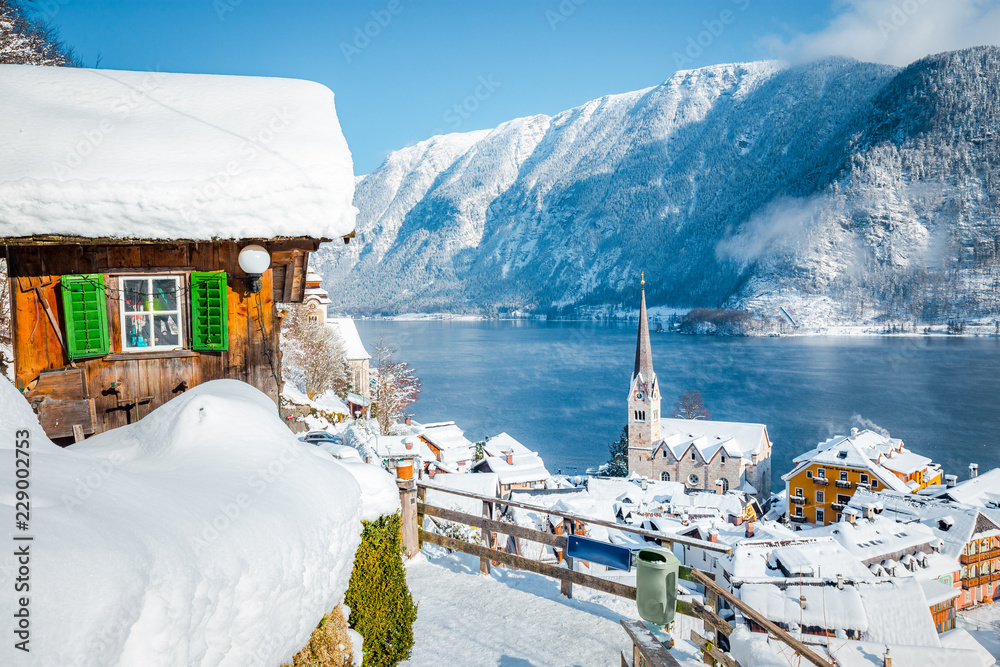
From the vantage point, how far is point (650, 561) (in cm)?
425

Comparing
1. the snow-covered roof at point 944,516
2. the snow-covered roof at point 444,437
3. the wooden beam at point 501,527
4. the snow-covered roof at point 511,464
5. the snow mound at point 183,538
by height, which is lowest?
the snow-covered roof at point 944,516

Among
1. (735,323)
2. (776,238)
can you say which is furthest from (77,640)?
(776,238)

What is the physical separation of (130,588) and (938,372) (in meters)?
102

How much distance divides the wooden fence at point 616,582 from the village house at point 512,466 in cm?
2393

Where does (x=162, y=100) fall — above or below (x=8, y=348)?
above

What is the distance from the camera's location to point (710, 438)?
47.2 m

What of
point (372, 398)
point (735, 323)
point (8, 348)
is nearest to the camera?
point (8, 348)

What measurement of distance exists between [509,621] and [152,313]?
445cm

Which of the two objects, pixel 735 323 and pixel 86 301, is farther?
pixel 735 323

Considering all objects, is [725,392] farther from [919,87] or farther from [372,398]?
[919,87]

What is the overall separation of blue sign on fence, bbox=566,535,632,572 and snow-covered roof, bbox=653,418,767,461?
42385mm

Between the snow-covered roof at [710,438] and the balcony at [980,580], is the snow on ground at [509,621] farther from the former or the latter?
the snow-covered roof at [710,438]

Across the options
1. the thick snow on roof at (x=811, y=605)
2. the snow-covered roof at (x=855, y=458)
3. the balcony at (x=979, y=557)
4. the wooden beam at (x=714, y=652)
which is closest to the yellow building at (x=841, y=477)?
the snow-covered roof at (x=855, y=458)

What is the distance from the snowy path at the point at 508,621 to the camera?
4.57 meters
